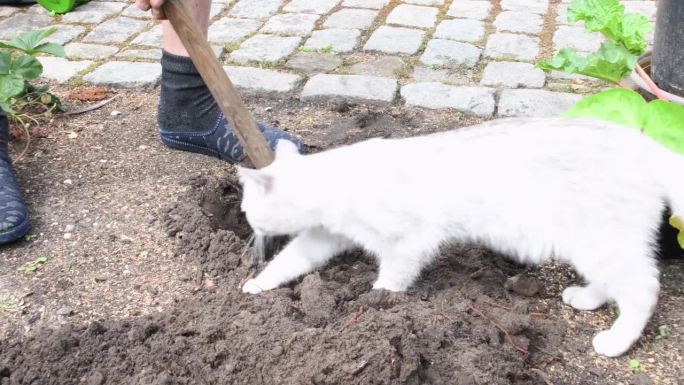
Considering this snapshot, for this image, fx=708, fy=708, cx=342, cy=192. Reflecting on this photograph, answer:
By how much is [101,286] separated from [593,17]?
2093 millimetres

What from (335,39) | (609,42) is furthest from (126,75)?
(609,42)

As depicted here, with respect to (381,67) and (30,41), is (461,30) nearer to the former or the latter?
(381,67)

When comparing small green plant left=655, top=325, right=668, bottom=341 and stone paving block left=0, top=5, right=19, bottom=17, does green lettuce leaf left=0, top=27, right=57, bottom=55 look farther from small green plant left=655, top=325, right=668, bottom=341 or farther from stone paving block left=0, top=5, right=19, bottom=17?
small green plant left=655, top=325, right=668, bottom=341

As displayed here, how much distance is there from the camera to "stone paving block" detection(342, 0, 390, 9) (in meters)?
4.83

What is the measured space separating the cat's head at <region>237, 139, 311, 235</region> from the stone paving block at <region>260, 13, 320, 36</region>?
2239 millimetres

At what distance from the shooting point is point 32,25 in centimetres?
461

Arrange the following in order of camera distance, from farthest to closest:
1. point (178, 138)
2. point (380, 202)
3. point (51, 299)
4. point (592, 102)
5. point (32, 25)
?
point (32, 25) → point (178, 138) → point (592, 102) → point (51, 299) → point (380, 202)

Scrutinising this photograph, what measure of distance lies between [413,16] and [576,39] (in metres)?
1.04

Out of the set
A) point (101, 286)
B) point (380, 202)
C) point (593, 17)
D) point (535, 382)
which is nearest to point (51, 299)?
point (101, 286)

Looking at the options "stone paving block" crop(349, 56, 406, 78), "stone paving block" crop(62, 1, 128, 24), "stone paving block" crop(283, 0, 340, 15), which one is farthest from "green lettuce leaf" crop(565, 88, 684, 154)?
"stone paving block" crop(62, 1, 128, 24)

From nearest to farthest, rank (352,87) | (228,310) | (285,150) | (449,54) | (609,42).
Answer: (228,310)
(285,150)
(609,42)
(352,87)
(449,54)

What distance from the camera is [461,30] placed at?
4402 millimetres

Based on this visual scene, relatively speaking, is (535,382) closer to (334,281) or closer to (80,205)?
(334,281)

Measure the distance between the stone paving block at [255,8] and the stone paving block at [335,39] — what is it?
519mm
